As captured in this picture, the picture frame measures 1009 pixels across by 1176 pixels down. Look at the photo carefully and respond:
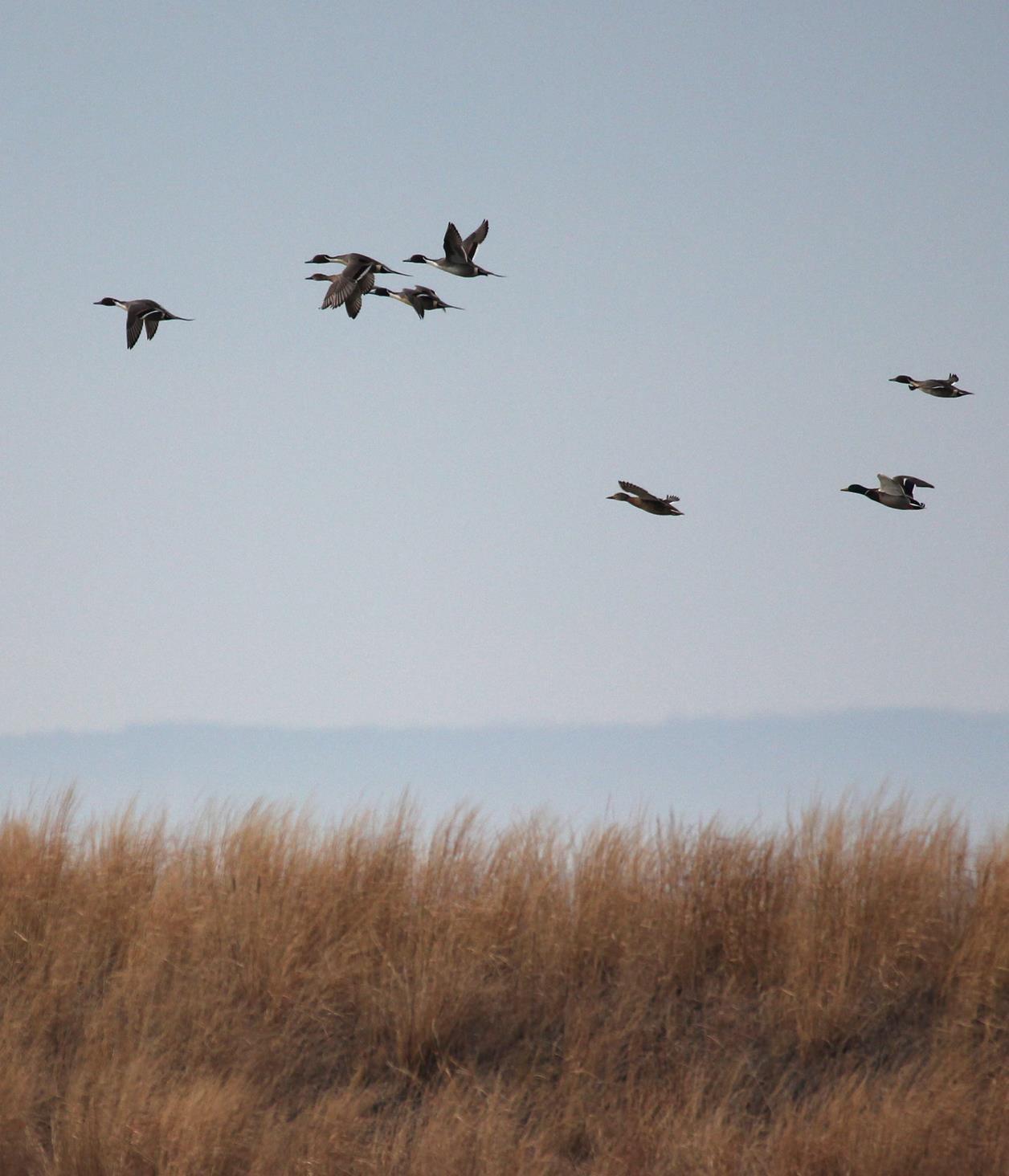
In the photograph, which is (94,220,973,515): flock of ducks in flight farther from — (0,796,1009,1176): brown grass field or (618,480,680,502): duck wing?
(0,796,1009,1176): brown grass field

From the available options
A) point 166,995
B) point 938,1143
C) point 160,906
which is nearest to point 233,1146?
point 166,995

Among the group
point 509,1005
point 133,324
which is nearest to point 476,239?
point 133,324

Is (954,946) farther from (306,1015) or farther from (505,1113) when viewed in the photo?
(306,1015)

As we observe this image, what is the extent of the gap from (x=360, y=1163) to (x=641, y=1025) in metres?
1.90

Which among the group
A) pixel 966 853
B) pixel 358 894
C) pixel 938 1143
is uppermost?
pixel 966 853

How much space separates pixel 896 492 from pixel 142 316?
482 centimetres

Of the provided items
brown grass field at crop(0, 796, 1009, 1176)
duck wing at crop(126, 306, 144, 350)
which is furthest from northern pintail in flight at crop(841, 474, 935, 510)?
duck wing at crop(126, 306, 144, 350)

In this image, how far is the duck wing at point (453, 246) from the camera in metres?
8.23

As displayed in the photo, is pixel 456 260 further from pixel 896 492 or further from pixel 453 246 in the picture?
pixel 896 492

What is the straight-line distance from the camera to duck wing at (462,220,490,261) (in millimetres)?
8864

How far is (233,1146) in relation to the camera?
25.3 ft

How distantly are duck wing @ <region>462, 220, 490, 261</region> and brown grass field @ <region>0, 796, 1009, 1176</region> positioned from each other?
3948 mm

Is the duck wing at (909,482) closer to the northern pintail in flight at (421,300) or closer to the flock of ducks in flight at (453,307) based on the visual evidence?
the flock of ducks in flight at (453,307)

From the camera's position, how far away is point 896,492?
812cm
